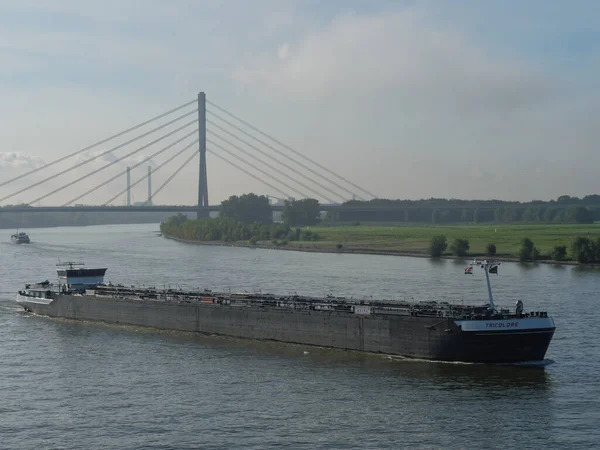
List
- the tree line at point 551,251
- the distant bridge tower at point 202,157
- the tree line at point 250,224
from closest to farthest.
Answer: the tree line at point 551,251 → the tree line at point 250,224 → the distant bridge tower at point 202,157

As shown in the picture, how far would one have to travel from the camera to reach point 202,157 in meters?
115

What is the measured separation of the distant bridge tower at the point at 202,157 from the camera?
114625 millimetres

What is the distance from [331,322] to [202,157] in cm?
8780

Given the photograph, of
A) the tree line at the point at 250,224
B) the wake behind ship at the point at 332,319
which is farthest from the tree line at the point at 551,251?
the wake behind ship at the point at 332,319

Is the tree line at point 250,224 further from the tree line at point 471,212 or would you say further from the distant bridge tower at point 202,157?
the tree line at point 471,212

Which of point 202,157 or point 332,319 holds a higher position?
point 202,157

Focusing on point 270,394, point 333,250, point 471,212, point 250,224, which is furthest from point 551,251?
point 471,212

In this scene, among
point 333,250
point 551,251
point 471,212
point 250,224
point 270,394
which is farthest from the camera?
point 471,212

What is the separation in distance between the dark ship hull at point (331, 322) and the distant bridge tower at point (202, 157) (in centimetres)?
7387

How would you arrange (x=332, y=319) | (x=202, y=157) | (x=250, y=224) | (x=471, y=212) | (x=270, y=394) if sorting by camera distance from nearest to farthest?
(x=270, y=394)
(x=332, y=319)
(x=202, y=157)
(x=250, y=224)
(x=471, y=212)

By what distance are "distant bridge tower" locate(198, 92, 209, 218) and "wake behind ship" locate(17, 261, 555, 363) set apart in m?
72.6

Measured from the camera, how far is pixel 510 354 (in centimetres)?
2619

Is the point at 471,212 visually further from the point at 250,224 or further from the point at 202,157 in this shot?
the point at 202,157

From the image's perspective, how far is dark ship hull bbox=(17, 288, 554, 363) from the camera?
26.1m
